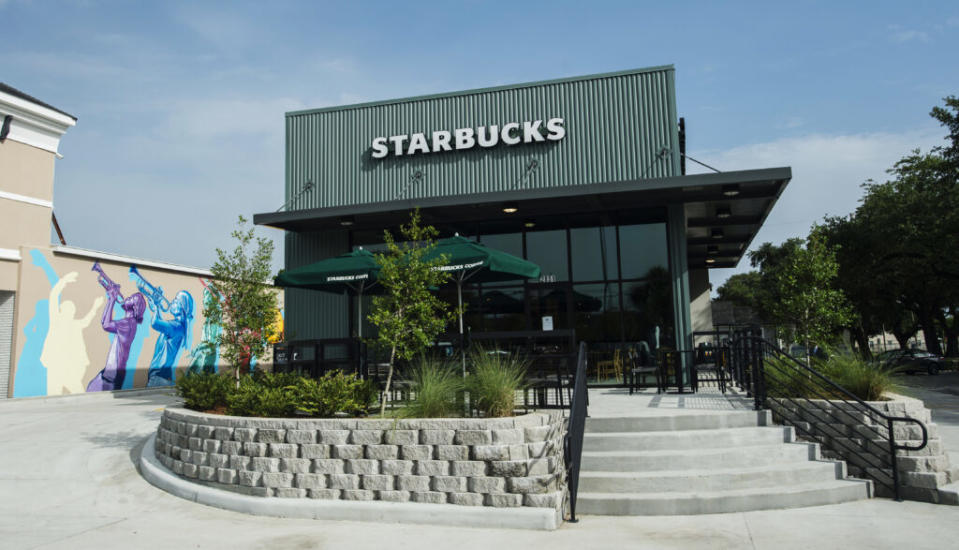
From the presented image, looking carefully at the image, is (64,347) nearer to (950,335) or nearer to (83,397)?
(83,397)

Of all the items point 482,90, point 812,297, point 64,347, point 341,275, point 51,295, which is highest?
point 482,90

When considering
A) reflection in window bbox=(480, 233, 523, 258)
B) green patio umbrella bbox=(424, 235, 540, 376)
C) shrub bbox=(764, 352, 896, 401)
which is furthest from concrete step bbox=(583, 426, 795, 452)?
reflection in window bbox=(480, 233, 523, 258)

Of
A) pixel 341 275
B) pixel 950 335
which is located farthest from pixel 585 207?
pixel 950 335

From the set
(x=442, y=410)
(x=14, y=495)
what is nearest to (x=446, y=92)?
(x=442, y=410)

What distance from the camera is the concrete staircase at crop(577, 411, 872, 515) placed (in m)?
5.74

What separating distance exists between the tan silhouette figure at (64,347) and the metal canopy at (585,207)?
793 centimetres

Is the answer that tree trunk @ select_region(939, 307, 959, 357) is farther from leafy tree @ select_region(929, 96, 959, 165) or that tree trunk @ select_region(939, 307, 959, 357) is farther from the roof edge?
the roof edge

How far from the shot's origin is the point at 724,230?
15.7 m

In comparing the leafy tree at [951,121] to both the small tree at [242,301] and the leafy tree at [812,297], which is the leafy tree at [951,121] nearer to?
the leafy tree at [812,297]

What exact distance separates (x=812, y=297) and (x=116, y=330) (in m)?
18.7

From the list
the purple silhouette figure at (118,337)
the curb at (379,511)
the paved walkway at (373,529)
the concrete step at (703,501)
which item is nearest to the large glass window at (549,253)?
the concrete step at (703,501)

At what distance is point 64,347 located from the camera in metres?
17.1

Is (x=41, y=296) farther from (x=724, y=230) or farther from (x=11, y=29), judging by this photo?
(x=724, y=230)

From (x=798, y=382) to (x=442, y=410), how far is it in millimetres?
4318
